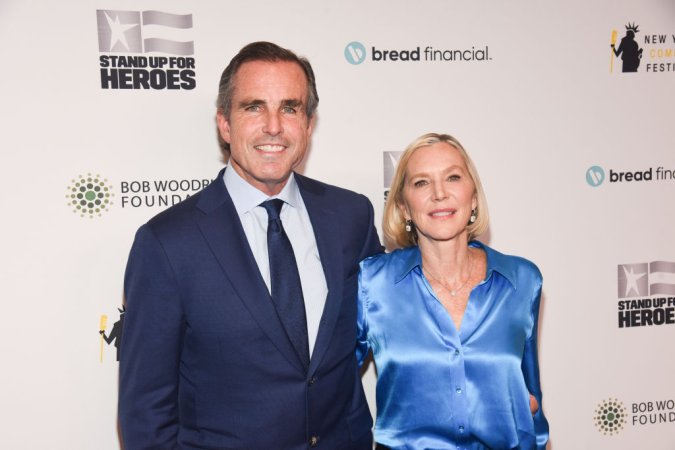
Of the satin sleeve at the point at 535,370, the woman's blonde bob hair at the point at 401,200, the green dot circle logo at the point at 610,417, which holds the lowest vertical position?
the green dot circle logo at the point at 610,417

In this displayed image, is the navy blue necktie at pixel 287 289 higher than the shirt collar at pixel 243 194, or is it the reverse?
the shirt collar at pixel 243 194

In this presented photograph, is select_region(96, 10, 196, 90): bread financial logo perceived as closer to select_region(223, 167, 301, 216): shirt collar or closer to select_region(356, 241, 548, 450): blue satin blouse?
select_region(223, 167, 301, 216): shirt collar

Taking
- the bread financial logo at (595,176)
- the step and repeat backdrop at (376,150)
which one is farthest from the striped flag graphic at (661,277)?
the bread financial logo at (595,176)

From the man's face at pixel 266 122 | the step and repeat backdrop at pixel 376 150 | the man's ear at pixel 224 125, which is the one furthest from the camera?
the step and repeat backdrop at pixel 376 150

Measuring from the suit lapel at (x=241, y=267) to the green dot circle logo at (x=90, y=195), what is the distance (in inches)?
29.5

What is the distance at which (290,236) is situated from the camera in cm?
201

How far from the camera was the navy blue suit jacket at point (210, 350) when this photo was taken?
180 cm

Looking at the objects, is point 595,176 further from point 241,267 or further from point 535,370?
point 241,267

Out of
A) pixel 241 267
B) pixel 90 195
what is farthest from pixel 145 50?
pixel 241 267

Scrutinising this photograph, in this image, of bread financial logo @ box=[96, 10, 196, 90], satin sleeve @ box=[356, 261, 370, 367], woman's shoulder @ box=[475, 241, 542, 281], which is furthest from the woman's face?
bread financial logo @ box=[96, 10, 196, 90]

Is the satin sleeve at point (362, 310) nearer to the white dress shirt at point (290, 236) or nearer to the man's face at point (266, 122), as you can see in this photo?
the white dress shirt at point (290, 236)

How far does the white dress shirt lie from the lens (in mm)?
1926

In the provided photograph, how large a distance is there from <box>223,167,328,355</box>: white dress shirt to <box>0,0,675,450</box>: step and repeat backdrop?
2.12 ft

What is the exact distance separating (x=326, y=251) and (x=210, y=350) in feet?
1.64
